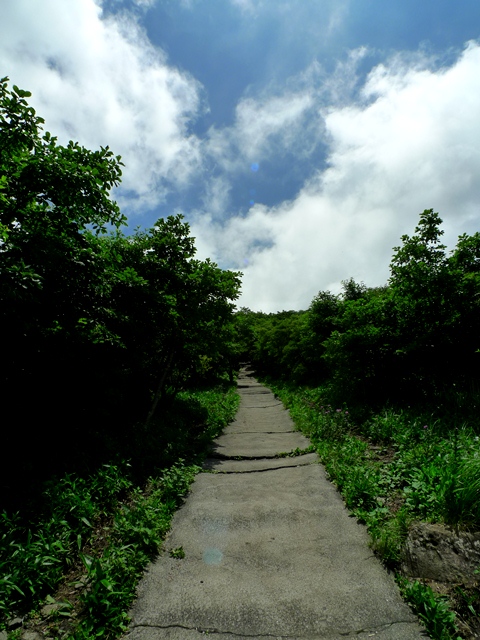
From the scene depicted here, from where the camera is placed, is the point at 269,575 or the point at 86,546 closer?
the point at 269,575

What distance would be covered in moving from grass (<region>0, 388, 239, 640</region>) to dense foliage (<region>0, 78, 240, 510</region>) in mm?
586

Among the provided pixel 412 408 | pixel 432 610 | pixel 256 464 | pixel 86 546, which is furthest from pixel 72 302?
pixel 412 408

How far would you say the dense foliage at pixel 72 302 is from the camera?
12.6 ft

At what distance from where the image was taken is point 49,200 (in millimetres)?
4301

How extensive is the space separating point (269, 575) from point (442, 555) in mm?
1780

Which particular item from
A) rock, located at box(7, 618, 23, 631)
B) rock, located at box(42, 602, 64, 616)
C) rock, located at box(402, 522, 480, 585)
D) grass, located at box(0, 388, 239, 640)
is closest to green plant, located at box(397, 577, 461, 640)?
rock, located at box(402, 522, 480, 585)

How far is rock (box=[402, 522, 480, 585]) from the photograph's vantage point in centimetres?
284

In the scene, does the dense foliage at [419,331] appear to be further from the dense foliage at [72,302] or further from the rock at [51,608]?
the rock at [51,608]

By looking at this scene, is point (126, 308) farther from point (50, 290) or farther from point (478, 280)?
point (478, 280)

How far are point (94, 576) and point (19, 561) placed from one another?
0.76 metres

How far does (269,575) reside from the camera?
321cm

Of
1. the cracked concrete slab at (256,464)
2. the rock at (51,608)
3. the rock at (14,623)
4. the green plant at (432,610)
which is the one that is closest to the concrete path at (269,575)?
the green plant at (432,610)

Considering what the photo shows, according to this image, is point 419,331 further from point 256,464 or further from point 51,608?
point 51,608

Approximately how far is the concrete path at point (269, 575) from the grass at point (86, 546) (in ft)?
0.81
